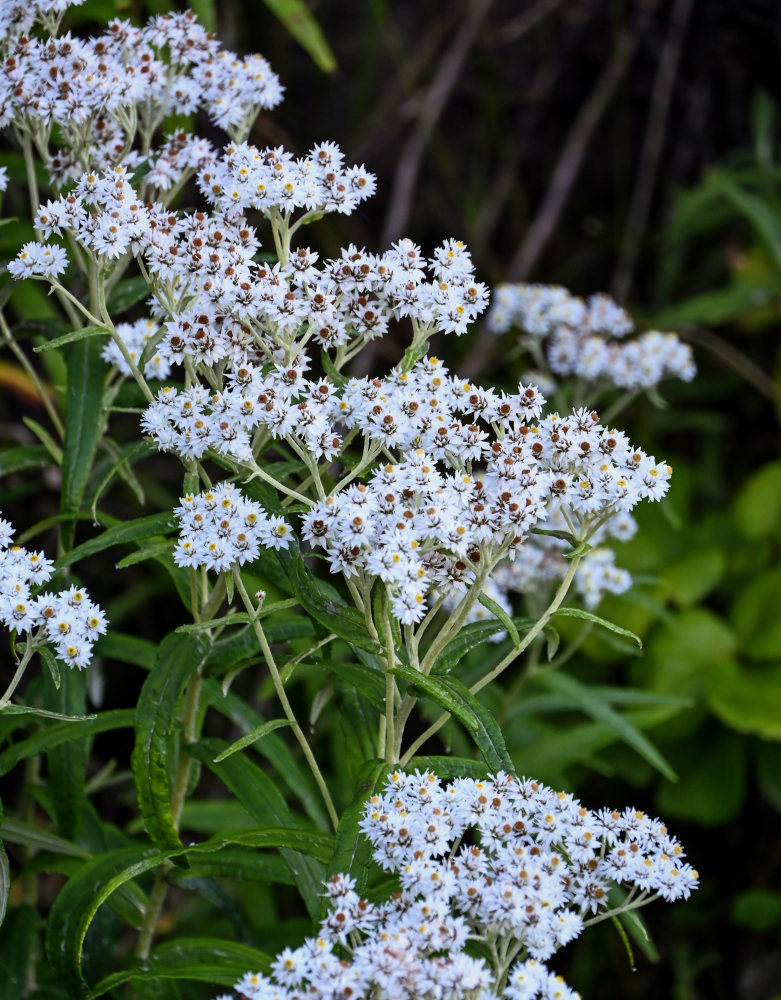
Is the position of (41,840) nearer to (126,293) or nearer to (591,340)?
(126,293)

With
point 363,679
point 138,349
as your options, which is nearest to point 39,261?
point 138,349

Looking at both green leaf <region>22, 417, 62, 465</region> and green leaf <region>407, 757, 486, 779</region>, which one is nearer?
green leaf <region>407, 757, 486, 779</region>

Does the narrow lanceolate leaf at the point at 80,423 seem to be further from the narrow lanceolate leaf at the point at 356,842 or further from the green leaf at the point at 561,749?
the green leaf at the point at 561,749

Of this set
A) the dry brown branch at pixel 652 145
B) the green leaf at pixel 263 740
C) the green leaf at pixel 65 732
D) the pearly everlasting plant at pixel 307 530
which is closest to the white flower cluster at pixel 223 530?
the pearly everlasting plant at pixel 307 530

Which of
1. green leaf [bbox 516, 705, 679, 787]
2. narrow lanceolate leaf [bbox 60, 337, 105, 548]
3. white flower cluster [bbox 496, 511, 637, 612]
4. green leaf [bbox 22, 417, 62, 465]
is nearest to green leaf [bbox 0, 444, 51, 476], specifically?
green leaf [bbox 22, 417, 62, 465]

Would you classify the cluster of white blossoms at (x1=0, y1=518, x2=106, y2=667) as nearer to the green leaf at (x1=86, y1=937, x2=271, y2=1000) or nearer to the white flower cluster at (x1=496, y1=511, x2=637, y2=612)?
the green leaf at (x1=86, y1=937, x2=271, y2=1000)
